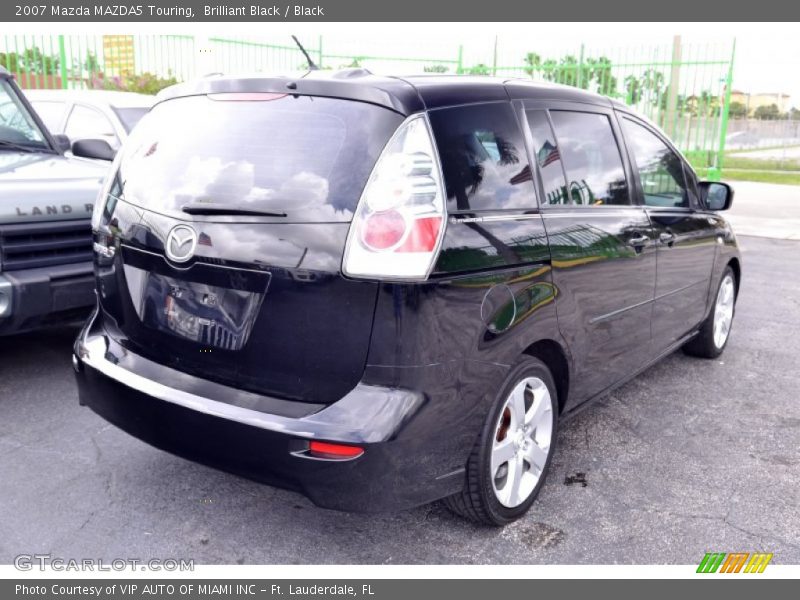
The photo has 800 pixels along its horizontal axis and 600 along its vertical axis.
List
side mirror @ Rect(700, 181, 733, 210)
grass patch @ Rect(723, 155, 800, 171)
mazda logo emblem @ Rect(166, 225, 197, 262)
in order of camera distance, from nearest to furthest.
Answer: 1. mazda logo emblem @ Rect(166, 225, 197, 262)
2. side mirror @ Rect(700, 181, 733, 210)
3. grass patch @ Rect(723, 155, 800, 171)

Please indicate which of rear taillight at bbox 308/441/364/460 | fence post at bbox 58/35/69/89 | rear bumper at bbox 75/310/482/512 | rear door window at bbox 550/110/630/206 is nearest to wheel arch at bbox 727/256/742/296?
rear door window at bbox 550/110/630/206

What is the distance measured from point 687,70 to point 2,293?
13397mm

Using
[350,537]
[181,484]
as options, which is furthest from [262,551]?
[181,484]

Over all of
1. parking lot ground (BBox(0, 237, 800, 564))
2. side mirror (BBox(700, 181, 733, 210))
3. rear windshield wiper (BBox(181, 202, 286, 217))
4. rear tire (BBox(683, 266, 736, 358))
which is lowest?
parking lot ground (BBox(0, 237, 800, 564))

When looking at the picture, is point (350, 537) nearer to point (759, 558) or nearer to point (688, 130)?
point (759, 558)

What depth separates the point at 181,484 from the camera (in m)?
3.48

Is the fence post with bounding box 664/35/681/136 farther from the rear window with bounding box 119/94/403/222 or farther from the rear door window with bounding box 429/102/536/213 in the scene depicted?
the rear window with bounding box 119/94/403/222

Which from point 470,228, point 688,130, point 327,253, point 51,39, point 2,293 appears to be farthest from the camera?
point 688,130

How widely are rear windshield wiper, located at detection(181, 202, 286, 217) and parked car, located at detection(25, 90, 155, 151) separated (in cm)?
513

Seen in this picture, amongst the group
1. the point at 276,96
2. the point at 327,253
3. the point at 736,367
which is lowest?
the point at 736,367

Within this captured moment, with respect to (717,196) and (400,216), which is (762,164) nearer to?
(717,196)

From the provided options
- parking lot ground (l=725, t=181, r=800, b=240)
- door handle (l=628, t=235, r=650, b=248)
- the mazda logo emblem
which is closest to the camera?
the mazda logo emblem

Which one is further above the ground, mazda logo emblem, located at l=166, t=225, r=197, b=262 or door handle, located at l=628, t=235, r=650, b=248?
mazda logo emblem, located at l=166, t=225, r=197, b=262

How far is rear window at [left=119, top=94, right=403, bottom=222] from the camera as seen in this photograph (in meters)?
2.63
